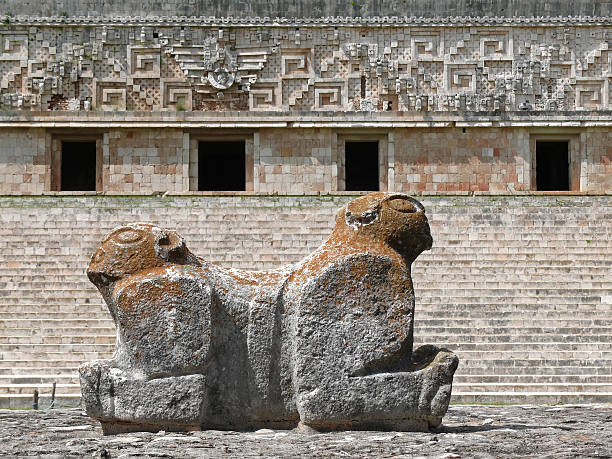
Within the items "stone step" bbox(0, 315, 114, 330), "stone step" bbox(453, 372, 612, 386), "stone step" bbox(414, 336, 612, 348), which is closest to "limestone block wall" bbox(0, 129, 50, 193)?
"stone step" bbox(0, 315, 114, 330)

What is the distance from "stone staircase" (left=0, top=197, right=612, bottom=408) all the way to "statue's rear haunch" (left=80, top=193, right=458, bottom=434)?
4152 mm

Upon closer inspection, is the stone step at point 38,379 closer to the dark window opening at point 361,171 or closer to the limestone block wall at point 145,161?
the limestone block wall at point 145,161

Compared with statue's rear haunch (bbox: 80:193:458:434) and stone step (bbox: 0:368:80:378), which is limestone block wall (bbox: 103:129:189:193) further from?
statue's rear haunch (bbox: 80:193:458:434)

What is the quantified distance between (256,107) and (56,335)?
9.53 meters

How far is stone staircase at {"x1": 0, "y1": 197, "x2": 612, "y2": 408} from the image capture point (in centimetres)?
1182

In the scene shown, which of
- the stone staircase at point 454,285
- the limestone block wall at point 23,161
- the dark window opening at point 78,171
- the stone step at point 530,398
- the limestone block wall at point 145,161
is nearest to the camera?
the stone step at point 530,398

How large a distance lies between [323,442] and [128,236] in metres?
1.76

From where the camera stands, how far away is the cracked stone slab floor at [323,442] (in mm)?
6191

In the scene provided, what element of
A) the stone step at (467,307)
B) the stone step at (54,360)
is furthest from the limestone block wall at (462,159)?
the stone step at (54,360)

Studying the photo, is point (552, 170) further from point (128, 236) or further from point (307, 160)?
point (128, 236)

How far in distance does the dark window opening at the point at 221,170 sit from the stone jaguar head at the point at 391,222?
618 inches

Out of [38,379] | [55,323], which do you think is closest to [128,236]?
[38,379]

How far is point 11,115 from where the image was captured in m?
20.8

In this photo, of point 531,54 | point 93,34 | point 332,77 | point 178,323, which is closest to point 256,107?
point 332,77
